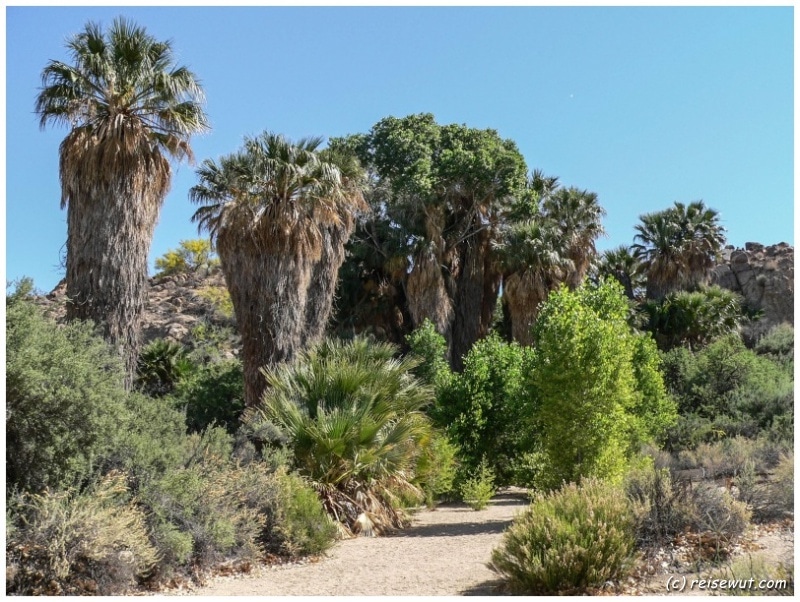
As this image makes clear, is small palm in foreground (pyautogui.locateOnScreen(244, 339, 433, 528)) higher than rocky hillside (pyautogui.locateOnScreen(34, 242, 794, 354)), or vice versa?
rocky hillside (pyautogui.locateOnScreen(34, 242, 794, 354))

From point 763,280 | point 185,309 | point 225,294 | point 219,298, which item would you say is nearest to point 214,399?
point 219,298

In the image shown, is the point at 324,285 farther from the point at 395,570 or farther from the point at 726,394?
the point at 395,570

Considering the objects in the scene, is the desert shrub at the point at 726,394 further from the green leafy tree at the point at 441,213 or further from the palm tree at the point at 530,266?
the green leafy tree at the point at 441,213

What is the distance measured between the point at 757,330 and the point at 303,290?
97.3ft

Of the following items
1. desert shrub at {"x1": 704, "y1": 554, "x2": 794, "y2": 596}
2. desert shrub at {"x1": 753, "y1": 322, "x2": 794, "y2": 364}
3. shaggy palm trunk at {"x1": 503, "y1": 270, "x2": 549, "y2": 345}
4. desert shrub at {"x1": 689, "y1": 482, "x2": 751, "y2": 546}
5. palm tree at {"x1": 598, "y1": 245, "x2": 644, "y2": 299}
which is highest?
palm tree at {"x1": 598, "y1": 245, "x2": 644, "y2": 299}

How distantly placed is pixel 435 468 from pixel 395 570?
21.7ft

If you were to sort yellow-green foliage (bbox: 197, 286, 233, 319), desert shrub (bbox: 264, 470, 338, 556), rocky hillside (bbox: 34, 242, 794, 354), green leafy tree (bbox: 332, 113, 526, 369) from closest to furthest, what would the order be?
desert shrub (bbox: 264, 470, 338, 556), green leafy tree (bbox: 332, 113, 526, 369), rocky hillside (bbox: 34, 242, 794, 354), yellow-green foliage (bbox: 197, 286, 233, 319)

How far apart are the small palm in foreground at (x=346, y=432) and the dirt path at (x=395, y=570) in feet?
2.92

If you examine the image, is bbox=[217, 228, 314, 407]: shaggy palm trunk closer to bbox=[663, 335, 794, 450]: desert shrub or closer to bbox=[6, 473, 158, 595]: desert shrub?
bbox=[6, 473, 158, 595]: desert shrub

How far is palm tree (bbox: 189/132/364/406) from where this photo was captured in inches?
733

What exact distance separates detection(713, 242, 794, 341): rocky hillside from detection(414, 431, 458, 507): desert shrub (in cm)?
2826

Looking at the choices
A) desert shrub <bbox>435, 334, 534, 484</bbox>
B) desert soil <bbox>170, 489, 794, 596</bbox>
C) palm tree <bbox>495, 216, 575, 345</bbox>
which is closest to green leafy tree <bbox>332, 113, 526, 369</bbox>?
palm tree <bbox>495, 216, 575, 345</bbox>

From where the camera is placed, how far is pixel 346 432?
13.6m

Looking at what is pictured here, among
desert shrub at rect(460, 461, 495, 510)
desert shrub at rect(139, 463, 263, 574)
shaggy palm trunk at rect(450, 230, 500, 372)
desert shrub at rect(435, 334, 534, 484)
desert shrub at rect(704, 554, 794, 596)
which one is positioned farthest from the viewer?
shaggy palm trunk at rect(450, 230, 500, 372)
